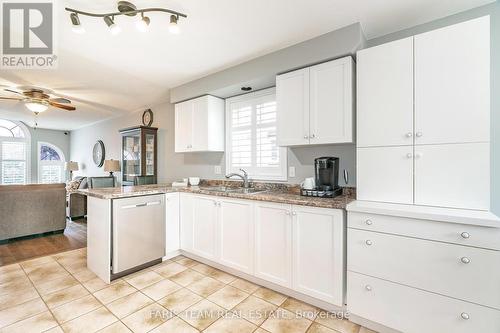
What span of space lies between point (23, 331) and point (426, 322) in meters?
2.82

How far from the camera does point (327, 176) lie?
217cm

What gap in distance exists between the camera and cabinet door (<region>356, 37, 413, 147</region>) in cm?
170

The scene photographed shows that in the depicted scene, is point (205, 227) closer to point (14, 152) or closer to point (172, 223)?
point (172, 223)

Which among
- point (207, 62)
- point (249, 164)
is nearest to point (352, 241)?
point (249, 164)

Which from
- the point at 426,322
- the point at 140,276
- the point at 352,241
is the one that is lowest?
the point at 140,276

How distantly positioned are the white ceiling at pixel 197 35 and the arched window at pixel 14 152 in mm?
5010

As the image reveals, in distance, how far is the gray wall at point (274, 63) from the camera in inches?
77.1

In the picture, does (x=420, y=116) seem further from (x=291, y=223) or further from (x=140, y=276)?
(x=140, y=276)

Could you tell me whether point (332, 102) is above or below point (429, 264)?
above

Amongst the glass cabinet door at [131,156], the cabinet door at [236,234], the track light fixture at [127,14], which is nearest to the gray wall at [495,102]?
the cabinet door at [236,234]

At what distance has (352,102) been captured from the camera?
1.96 m

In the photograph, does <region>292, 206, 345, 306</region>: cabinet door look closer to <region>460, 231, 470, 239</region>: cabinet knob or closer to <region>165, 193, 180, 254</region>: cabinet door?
<region>460, 231, 470, 239</region>: cabinet knob

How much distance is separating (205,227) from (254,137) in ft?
4.36

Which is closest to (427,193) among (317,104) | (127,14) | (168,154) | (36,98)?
(317,104)
